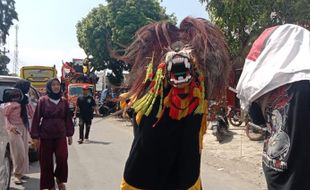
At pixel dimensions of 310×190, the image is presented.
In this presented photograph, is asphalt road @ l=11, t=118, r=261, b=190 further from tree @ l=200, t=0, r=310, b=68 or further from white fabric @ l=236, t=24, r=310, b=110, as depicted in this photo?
tree @ l=200, t=0, r=310, b=68

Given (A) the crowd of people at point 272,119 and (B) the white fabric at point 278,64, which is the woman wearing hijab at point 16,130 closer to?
(A) the crowd of people at point 272,119

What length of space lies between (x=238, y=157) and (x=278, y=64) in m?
8.56

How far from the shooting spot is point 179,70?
3.27 meters

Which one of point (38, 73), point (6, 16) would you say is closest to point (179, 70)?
point (38, 73)

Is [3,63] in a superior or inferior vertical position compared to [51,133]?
superior

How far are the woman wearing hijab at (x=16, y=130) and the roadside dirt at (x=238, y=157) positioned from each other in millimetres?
3769

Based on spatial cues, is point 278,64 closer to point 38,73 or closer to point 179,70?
point 179,70

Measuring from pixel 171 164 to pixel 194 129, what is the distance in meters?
0.28

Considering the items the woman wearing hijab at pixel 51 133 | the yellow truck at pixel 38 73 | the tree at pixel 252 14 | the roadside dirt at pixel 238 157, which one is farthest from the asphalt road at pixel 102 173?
the yellow truck at pixel 38 73

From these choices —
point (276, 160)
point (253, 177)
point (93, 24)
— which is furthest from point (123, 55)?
point (93, 24)

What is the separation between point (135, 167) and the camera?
3279 millimetres

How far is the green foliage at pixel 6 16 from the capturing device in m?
52.7

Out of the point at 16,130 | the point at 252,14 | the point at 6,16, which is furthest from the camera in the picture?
the point at 6,16

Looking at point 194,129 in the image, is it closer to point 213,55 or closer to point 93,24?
point 213,55
